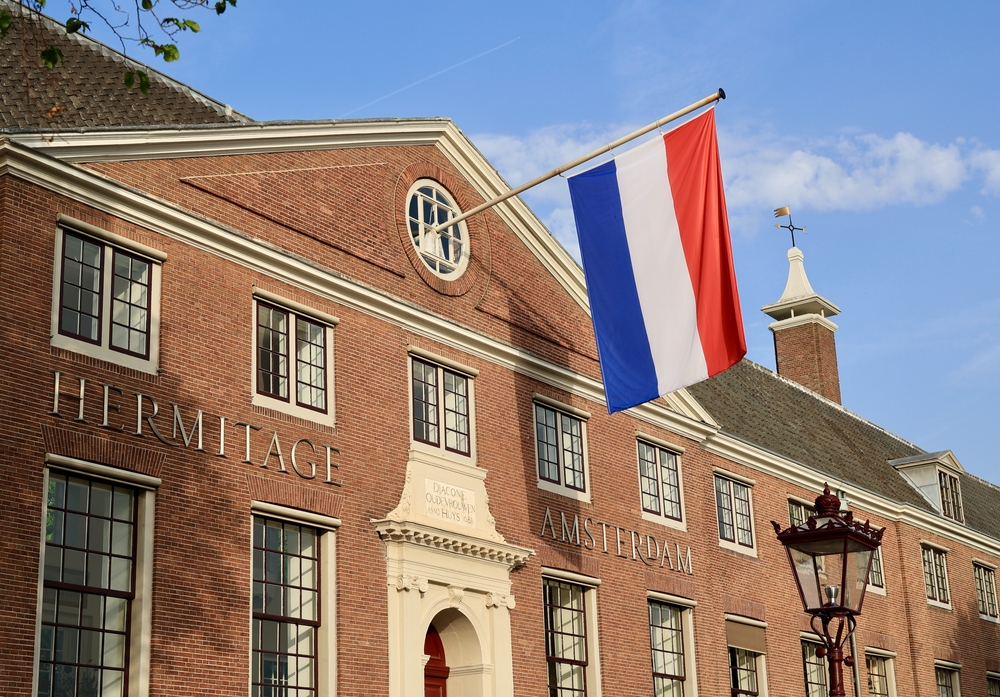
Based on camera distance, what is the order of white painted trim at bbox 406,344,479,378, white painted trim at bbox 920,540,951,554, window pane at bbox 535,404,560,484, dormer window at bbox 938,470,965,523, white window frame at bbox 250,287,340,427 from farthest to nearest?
1. dormer window at bbox 938,470,965,523
2. white painted trim at bbox 920,540,951,554
3. window pane at bbox 535,404,560,484
4. white painted trim at bbox 406,344,479,378
5. white window frame at bbox 250,287,340,427

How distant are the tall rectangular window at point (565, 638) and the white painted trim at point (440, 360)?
359 cm

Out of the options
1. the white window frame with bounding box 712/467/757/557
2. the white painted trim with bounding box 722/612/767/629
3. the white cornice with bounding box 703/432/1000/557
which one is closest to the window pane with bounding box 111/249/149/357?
the white cornice with bounding box 703/432/1000/557

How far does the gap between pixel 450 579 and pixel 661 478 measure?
692 centimetres

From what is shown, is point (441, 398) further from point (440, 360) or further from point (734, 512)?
point (734, 512)

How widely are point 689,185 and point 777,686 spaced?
1295 cm

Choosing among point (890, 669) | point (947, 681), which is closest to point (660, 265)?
point (890, 669)

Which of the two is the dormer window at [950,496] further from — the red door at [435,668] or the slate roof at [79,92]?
the slate roof at [79,92]

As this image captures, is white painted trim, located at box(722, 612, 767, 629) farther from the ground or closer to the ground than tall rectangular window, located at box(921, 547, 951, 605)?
closer to the ground

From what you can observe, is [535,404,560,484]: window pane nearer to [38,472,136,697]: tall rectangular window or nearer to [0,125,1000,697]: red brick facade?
[0,125,1000,697]: red brick facade

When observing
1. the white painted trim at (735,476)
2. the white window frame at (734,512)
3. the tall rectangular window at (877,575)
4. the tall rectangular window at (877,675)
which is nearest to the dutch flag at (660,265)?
the white window frame at (734,512)

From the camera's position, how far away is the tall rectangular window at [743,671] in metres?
24.9

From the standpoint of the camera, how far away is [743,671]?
82.8 ft

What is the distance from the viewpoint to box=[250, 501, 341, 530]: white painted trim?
15651 millimetres

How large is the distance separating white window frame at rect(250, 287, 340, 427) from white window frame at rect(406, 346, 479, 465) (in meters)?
1.55
